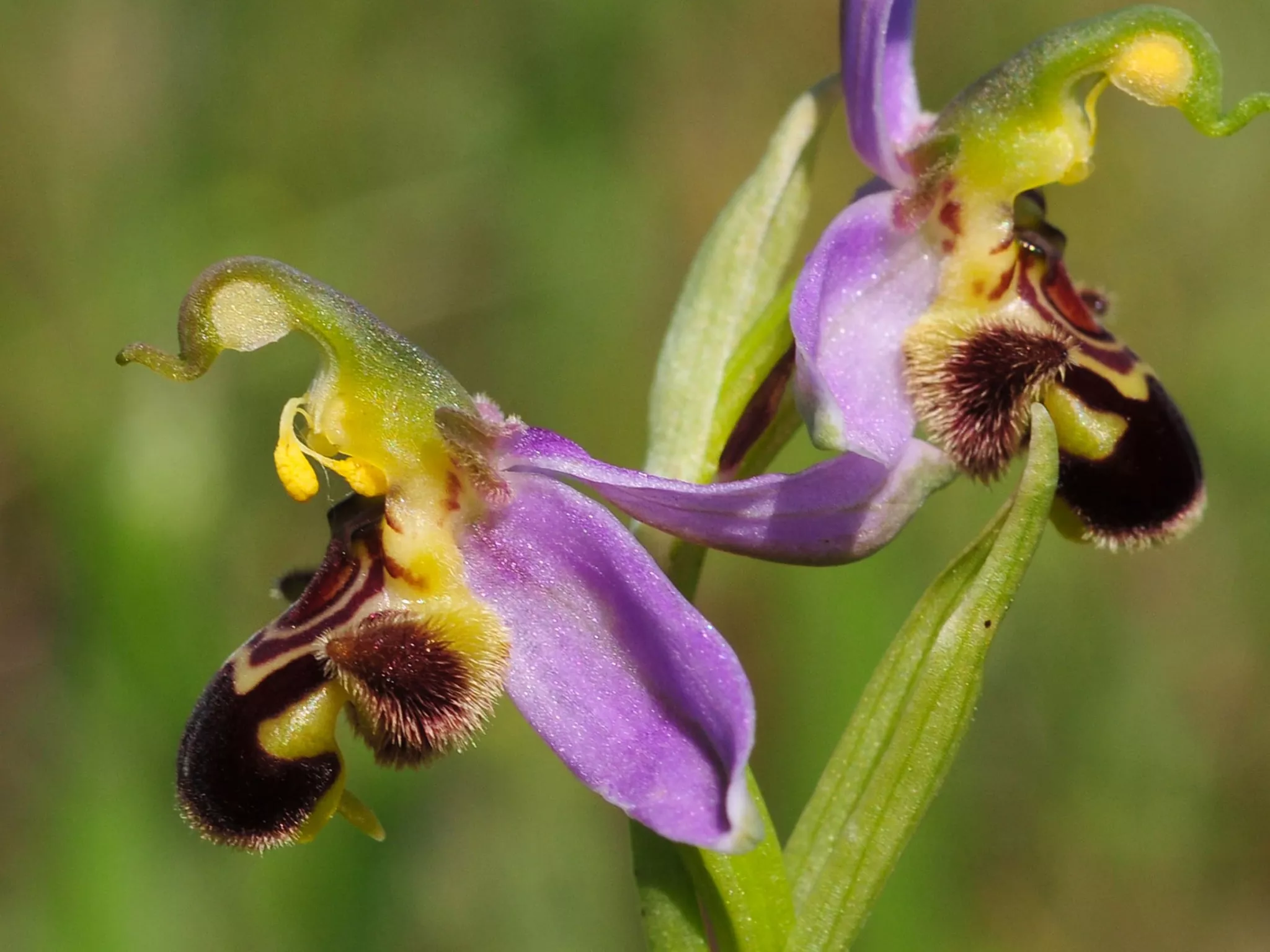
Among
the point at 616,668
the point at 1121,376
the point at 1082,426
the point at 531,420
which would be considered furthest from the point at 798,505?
the point at 531,420

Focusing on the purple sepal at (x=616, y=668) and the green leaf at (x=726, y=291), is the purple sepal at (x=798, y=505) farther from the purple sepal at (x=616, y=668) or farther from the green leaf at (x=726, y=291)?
the green leaf at (x=726, y=291)

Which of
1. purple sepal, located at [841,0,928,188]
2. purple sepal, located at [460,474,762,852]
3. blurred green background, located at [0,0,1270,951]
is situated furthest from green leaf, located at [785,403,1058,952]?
blurred green background, located at [0,0,1270,951]

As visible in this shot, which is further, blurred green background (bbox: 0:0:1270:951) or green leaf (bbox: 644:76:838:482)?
blurred green background (bbox: 0:0:1270:951)

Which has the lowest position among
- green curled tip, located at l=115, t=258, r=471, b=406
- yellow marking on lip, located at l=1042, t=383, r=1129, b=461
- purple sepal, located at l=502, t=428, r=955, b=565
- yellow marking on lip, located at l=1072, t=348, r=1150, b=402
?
purple sepal, located at l=502, t=428, r=955, b=565

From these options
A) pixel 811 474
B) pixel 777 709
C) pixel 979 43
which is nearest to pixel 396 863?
pixel 777 709

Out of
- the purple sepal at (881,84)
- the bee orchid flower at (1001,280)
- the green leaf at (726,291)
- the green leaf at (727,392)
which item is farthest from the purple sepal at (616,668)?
the purple sepal at (881,84)

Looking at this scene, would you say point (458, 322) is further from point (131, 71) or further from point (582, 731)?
point (582, 731)

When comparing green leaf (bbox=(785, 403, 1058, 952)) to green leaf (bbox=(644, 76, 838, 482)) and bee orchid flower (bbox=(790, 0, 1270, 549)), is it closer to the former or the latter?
bee orchid flower (bbox=(790, 0, 1270, 549))

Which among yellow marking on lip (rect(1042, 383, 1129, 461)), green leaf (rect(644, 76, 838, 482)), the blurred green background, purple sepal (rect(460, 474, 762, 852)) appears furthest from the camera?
the blurred green background
